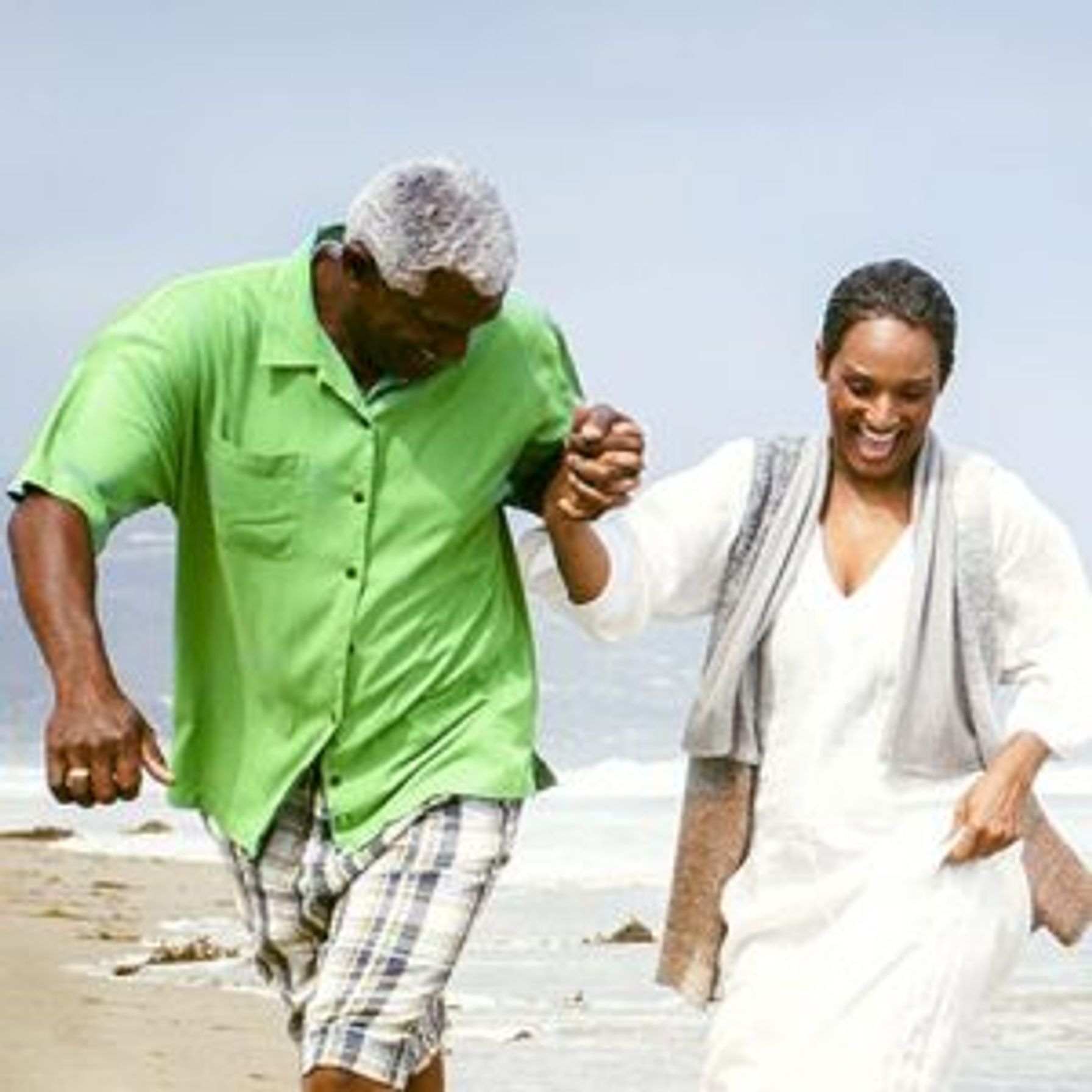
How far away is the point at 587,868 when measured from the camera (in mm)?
18812

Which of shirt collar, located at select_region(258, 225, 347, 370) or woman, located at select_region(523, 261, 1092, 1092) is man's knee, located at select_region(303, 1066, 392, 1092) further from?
shirt collar, located at select_region(258, 225, 347, 370)

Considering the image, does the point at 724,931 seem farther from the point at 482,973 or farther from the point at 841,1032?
the point at 482,973

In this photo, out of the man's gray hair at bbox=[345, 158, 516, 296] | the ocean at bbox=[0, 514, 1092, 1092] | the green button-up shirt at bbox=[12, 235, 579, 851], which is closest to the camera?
the man's gray hair at bbox=[345, 158, 516, 296]

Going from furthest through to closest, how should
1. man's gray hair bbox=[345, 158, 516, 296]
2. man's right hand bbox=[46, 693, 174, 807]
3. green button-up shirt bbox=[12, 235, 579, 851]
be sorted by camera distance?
green button-up shirt bbox=[12, 235, 579, 851]
man's gray hair bbox=[345, 158, 516, 296]
man's right hand bbox=[46, 693, 174, 807]

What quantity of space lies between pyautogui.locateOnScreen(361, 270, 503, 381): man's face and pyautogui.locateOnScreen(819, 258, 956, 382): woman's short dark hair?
61 cm

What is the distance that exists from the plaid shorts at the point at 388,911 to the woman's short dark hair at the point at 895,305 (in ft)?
3.17

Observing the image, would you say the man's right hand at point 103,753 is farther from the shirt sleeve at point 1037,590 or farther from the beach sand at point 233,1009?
the beach sand at point 233,1009

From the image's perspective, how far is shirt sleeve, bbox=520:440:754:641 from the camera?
5098 millimetres

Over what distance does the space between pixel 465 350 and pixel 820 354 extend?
2.09 ft

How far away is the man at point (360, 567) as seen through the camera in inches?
195

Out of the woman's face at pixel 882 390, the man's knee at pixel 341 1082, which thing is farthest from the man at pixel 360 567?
the woman's face at pixel 882 390

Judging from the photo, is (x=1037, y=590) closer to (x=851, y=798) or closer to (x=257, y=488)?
(x=851, y=798)

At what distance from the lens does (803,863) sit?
17.1 ft

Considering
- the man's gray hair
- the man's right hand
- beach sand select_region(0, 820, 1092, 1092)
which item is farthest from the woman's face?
beach sand select_region(0, 820, 1092, 1092)
